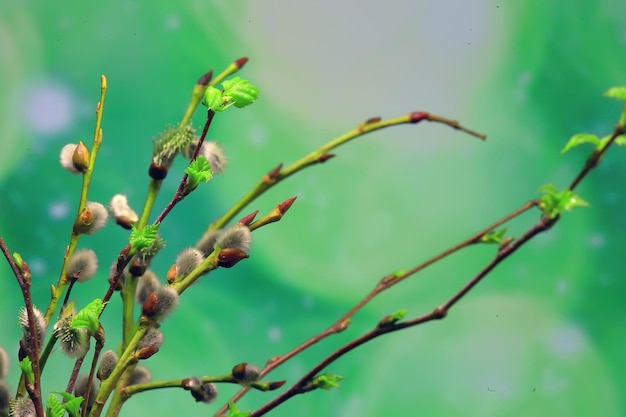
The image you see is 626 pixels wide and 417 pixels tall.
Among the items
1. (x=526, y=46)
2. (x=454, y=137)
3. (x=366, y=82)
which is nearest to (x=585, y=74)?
(x=526, y=46)

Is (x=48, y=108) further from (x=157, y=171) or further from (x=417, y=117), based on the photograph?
(x=417, y=117)

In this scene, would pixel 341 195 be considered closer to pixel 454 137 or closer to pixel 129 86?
pixel 454 137

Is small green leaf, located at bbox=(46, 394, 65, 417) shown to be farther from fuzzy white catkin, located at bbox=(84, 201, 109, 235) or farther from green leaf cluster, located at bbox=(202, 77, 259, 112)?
green leaf cluster, located at bbox=(202, 77, 259, 112)

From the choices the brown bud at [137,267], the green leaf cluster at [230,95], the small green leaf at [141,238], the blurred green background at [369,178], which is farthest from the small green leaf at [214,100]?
the blurred green background at [369,178]

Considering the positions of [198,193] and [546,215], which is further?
[198,193]

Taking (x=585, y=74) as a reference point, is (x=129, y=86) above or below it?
above

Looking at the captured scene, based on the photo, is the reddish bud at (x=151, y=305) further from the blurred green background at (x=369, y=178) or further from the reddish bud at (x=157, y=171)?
the blurred green background at (x=369, y=178)
